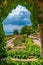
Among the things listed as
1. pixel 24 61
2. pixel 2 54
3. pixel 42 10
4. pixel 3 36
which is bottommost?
pixel 24 61

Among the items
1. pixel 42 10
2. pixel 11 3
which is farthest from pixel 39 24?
pixel 11 3

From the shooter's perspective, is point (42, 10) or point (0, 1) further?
point (42, 10)

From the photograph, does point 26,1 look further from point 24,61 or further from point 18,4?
point 24,61

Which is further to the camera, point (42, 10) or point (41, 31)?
point (41, 31)

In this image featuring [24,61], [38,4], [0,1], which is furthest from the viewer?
[24,61]

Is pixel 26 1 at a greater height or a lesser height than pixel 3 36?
greater

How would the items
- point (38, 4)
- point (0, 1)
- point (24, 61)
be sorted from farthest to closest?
point (24, 61), point (38, 4), point (0, 1)

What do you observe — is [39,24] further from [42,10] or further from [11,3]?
[11,3]

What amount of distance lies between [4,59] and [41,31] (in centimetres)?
224

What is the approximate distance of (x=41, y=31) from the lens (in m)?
11.5

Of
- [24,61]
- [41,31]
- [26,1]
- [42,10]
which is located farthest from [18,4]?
[24,61]

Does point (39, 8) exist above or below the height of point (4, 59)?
above

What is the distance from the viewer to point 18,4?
10.6m

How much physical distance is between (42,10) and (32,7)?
43 centimetres
